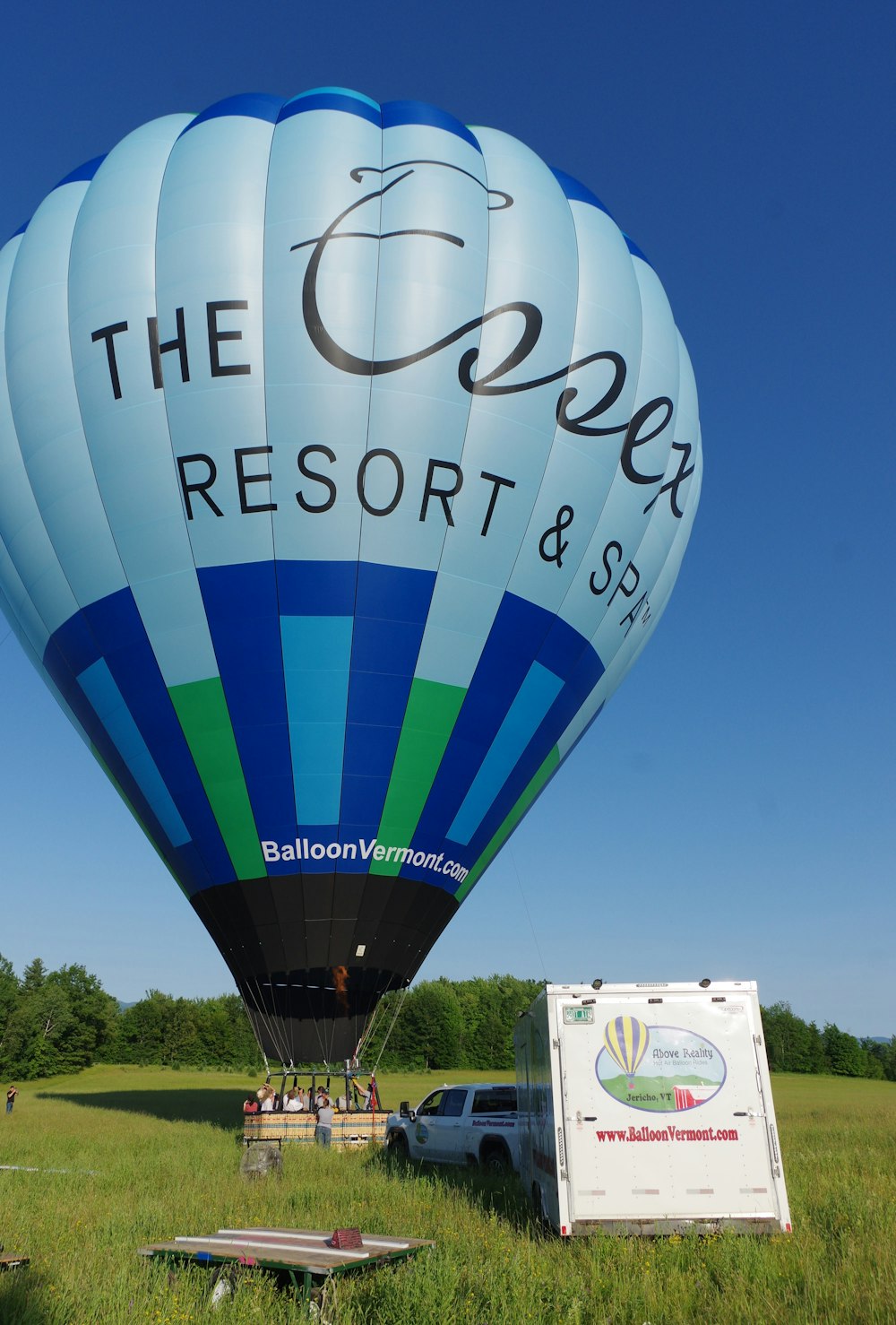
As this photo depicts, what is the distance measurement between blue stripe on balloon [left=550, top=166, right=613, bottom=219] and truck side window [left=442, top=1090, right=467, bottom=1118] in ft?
52.9

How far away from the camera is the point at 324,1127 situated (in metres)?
17.3

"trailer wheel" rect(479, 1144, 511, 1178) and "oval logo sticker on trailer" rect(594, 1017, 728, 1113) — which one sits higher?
"oval logo sticker on trailer" rect(594, 1017, 728, 1113)

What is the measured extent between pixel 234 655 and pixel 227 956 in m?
5.34

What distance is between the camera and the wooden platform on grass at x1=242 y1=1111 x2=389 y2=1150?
17.2m

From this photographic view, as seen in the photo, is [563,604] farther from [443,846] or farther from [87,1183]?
[87,1183]

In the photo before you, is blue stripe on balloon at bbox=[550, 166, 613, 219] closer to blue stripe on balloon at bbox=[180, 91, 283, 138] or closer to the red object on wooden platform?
blue stripe on balloon at bbox=[180, 91, 283, 138]

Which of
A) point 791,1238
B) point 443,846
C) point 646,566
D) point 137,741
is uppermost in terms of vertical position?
point 646,566

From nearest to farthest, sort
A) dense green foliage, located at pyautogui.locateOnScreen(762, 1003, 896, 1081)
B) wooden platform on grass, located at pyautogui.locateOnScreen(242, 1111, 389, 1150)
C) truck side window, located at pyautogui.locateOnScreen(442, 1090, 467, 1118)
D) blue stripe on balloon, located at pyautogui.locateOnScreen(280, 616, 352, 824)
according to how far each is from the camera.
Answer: truck side window, located at pyautogui.locateOnScreen(442, 1090, 467, 1118) < blue stripe on balloon, located at pyautogui.locateOnScreen(280, 616, 352, 824) < wooden platform on grass, located at pyautogui.locateOnScreen(242, 1111, 389, 1150) < dense green foliage, located at pyautogui.locateOnScreen(762, 1003, 896, 1081)

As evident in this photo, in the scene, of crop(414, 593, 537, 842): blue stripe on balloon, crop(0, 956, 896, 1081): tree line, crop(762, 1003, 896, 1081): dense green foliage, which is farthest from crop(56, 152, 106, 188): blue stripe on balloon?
crop(762, 1003, 896, 1081): dense green foliage

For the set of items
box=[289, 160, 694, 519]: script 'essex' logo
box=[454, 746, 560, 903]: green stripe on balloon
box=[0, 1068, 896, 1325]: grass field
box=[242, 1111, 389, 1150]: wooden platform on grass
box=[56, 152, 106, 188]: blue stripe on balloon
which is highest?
box=[56, 152, 106, 188]: blue stripe on balloon

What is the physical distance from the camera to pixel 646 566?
752 inches

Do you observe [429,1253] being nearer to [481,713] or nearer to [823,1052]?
[481,713]

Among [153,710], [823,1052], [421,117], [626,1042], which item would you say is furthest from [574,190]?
[823,1052]

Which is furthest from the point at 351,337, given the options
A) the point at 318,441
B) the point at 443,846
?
the point at 443,846
